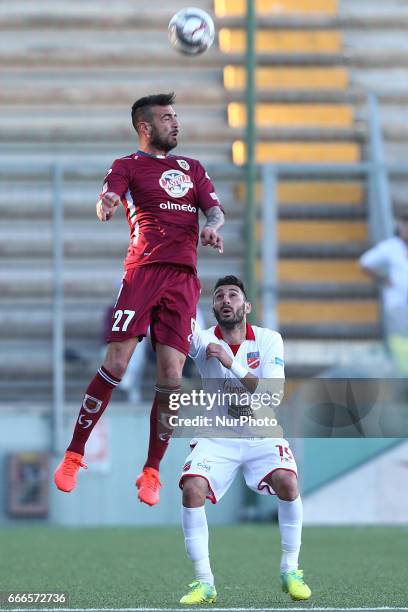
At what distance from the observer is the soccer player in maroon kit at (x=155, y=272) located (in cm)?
754

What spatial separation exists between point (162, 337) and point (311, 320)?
19.2 ft

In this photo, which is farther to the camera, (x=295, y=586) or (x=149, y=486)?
(x=149, y=486)

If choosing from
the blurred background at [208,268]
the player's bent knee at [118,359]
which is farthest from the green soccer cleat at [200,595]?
the blurred background at [208,268]

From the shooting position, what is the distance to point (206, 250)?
14133 mm

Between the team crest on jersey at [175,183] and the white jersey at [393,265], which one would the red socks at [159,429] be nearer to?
the team crest on jersey at [175,183]

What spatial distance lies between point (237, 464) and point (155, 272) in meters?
1.05

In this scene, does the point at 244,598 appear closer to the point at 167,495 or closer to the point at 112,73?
the point at 167,495

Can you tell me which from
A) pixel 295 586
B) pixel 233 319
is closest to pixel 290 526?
pixel 295 586

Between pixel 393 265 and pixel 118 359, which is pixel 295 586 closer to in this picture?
pixel 118 359

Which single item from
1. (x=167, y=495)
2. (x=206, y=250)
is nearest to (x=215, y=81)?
(x=206, y=250)

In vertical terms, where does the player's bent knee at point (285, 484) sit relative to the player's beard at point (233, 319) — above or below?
below

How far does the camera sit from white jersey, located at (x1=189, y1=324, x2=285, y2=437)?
7172mm

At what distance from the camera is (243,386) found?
7.17 metres

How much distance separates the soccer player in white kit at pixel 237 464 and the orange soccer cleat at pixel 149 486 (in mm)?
293
